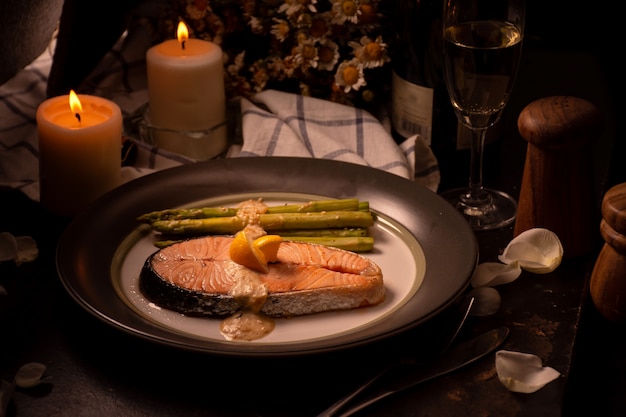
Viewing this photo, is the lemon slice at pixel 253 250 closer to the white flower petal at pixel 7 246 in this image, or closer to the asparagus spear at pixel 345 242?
the asparagus spear at pixel 345 242

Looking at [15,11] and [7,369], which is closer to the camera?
[7,369]

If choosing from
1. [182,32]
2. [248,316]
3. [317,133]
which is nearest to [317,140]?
[317,133]

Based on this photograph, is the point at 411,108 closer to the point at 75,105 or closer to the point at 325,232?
the point at 325,232

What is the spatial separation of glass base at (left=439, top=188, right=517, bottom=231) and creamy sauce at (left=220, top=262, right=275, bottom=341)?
51cm

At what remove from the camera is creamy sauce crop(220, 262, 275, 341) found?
4.26ft

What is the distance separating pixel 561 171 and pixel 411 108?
0.43 meters

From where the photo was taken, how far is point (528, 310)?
56.0 inches

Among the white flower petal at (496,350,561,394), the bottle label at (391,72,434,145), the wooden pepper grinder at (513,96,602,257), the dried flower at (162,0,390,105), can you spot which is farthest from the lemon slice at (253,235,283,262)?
the dried flower at (162,0,390,105)

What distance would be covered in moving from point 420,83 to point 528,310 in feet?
1.87

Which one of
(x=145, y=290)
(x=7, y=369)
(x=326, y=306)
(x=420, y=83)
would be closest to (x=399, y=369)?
(x=326, y=306)

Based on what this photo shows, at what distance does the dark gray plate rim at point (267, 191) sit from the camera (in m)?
1.24

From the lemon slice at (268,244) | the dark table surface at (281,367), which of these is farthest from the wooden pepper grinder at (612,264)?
the lemon slice at (268,244)

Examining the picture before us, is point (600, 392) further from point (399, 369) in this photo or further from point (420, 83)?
point (420, 83)

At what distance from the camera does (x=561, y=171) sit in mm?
1508
